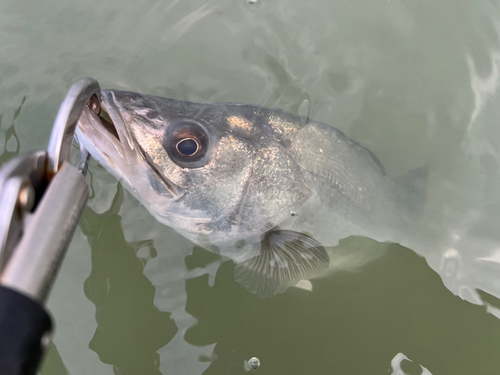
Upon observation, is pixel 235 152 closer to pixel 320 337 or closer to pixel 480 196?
pixel 320 337

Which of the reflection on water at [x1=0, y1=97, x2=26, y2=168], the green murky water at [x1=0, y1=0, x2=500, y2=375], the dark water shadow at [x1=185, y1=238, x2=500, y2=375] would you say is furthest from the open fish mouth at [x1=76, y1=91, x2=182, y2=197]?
the reflection on water at [x1=0, y1=97, x2=26, y2=168]

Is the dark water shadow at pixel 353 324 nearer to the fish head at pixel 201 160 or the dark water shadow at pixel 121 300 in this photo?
the dark water shadow at pixel 121 300

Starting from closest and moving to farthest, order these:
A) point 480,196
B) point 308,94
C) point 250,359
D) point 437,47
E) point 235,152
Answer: point 235,152 < point 250,359 < point 480,196 < point 308,94 < point 437,47

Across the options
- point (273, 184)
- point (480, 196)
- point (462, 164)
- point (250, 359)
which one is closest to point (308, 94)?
point (273, 184)

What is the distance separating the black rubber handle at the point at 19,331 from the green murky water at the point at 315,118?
151 centimetres

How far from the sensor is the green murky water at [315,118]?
218 centimetres

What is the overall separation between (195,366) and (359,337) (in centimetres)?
99

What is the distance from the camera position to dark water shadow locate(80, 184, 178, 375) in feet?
6.91

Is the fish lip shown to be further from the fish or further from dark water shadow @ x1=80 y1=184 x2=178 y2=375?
dark water shadow @ x1=80 y1=184 x2=178 y2=375

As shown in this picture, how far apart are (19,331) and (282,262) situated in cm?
158

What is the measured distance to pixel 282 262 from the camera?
215cm

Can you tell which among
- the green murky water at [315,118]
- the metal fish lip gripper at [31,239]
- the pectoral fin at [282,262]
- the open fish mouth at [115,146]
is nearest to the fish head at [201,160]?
the open fish mouth at [115,146]

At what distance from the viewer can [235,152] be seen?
78.0 inches

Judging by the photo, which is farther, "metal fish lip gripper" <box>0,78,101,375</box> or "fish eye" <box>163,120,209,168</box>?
"fish eye" <box>163,120,209,168</box>
